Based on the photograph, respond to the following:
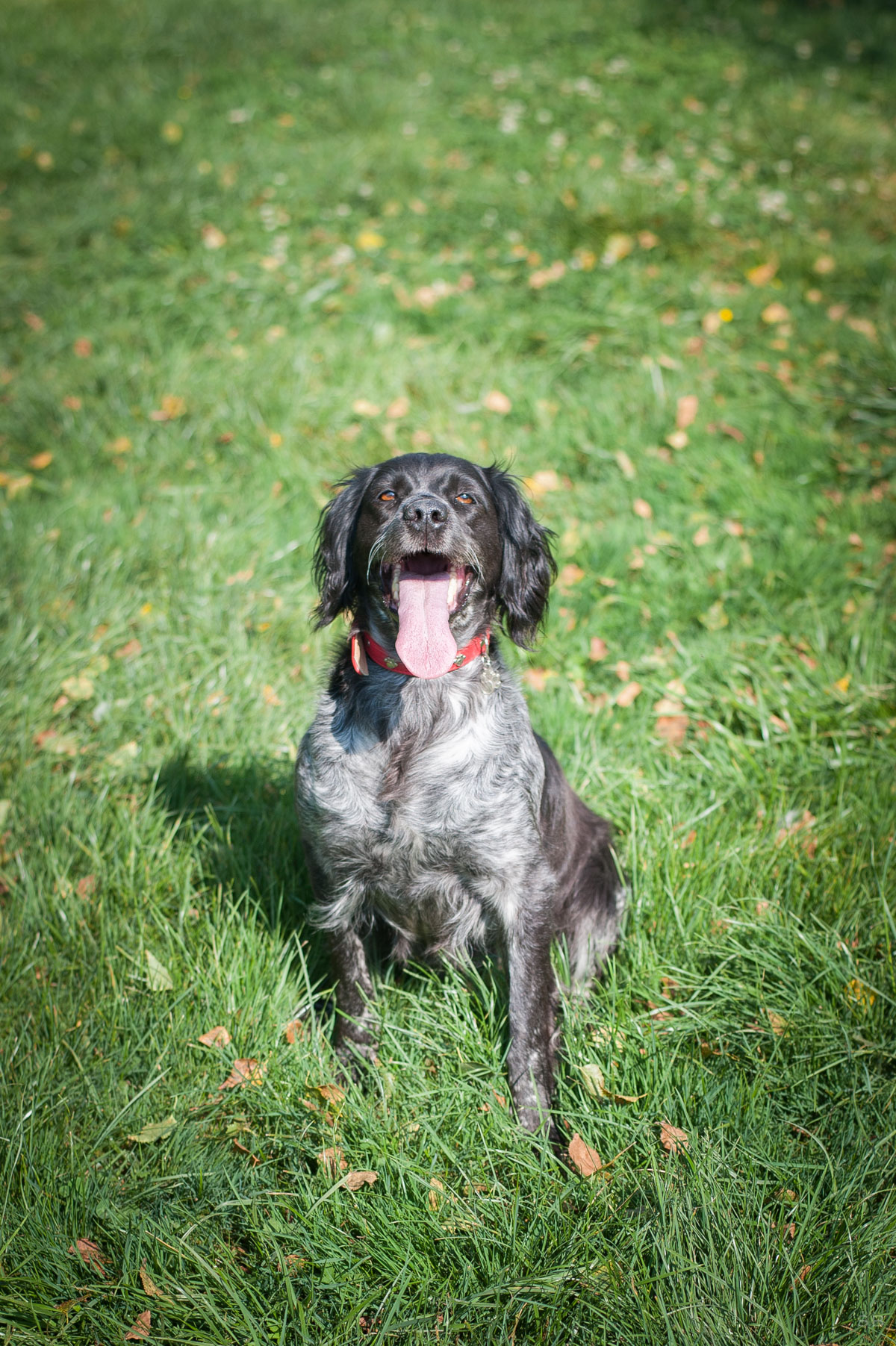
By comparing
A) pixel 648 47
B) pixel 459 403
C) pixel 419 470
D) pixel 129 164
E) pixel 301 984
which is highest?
pixel 648 47

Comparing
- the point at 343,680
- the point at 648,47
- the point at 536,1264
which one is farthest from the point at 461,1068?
the point at 648,47

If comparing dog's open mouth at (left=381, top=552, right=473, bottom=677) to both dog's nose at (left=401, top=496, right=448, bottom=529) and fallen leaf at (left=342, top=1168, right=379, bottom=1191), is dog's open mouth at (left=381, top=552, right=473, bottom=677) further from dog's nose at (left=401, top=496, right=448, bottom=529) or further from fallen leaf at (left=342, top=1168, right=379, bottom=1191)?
fallen leaf at (left=342, top=1168, right=379, bottom=1191)

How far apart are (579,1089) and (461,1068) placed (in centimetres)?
35

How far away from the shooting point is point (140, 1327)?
2.10 m

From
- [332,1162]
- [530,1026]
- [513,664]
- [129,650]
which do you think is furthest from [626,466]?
[332,1162]

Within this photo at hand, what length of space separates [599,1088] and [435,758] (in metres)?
1.05

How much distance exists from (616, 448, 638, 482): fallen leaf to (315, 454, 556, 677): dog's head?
2720mm

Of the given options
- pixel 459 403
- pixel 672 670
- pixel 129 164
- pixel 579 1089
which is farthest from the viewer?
pixel 129 164

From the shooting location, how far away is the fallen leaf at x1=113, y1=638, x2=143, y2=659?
4441mm

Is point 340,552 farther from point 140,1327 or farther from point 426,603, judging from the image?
point 140,1327

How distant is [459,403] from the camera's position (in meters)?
6.17

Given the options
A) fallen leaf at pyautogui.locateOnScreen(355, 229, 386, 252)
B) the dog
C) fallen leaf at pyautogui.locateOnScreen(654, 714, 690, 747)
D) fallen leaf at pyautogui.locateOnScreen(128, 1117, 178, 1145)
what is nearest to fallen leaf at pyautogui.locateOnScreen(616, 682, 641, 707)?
fallen leaf at pyautogui.locateOnScreen(654, 714, 690, 747)

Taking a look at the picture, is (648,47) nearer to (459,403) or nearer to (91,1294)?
(459,403)

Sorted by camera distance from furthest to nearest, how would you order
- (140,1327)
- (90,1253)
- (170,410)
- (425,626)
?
1. (170,410)
2. (425,626)
3. (90,1253)
4. (140,1327)
